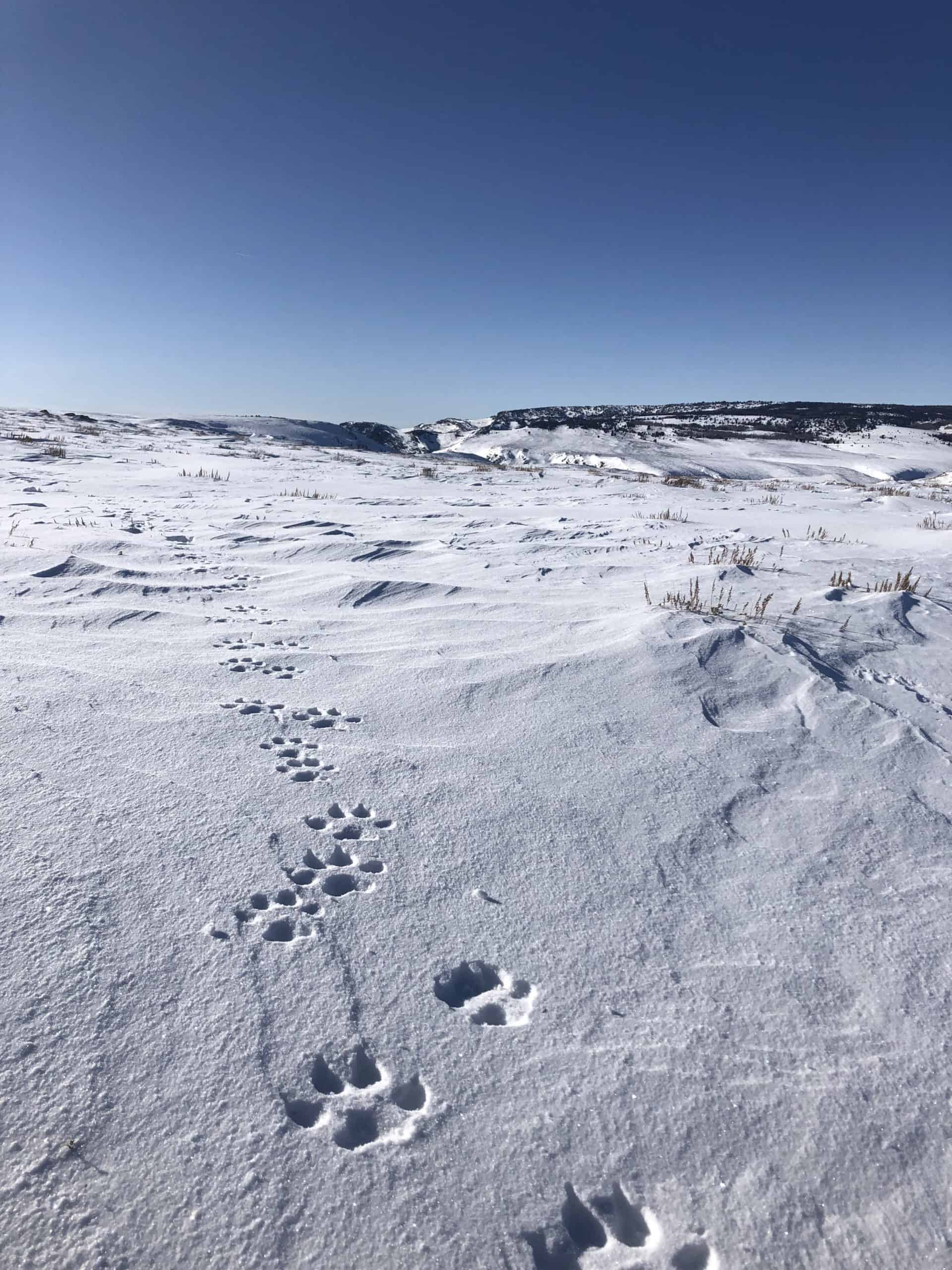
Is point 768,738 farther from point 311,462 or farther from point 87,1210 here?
point 311,462

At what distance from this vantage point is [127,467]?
34.0 feet

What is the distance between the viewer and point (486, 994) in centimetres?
137

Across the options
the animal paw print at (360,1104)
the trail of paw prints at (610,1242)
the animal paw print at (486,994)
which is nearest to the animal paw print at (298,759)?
the animal paw print at (486,994)

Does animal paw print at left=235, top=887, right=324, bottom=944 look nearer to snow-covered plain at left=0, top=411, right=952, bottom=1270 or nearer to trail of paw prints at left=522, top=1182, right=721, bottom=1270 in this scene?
snow-covered plain at left=0, top=411, right=952, bottom=1270

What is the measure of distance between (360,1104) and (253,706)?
154 cm

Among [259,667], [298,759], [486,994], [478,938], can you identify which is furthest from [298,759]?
[486,994]

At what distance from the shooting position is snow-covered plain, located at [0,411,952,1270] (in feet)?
3.37

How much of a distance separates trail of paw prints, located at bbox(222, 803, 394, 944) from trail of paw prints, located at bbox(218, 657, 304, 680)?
0.98 metres

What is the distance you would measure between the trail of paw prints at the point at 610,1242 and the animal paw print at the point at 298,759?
49.5 inches

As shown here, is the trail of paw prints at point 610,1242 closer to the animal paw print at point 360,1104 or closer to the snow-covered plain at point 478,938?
the snow-covered plain at point 478,938

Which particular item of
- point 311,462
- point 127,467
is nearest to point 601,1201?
point 127,467

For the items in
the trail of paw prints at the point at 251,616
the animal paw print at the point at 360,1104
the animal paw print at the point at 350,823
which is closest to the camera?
the animal paw print at the point at 360,1104

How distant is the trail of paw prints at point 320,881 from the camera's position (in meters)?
1.48

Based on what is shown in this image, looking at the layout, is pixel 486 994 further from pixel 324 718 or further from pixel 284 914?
pixel 324 718
